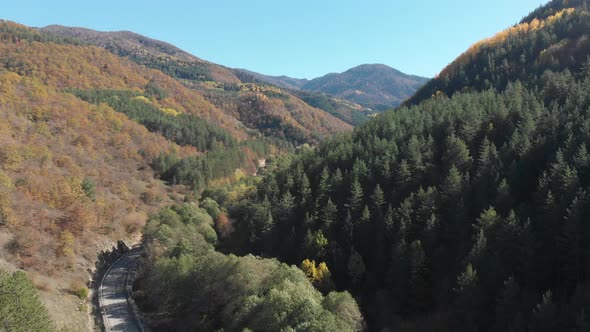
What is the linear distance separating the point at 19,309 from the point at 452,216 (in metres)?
57.0

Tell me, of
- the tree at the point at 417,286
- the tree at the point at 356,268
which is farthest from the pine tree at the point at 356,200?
the tree at the point at 417,286

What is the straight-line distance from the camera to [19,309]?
133 feet

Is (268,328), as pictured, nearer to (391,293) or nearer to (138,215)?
(391,293)

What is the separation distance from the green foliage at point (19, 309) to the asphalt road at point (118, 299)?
21894 millimetres

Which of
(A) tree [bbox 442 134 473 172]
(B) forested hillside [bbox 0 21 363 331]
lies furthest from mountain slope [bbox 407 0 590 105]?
(B) forested hillside [bbox 0 21 363 331]

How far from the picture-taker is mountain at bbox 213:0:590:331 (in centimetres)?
4581

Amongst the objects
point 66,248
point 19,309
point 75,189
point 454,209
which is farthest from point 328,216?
point 75,189

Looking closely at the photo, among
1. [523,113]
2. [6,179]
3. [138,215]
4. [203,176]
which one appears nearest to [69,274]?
[6,179]

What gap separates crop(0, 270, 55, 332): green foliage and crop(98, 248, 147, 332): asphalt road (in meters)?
21.9

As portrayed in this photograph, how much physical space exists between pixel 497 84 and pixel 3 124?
146729 millimetres

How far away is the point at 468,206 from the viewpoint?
62.8 meters

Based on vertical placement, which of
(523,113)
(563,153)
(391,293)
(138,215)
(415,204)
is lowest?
(138,215)

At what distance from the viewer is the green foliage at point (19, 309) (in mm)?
39625

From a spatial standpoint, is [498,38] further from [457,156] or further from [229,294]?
[229,294]
